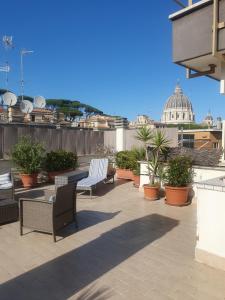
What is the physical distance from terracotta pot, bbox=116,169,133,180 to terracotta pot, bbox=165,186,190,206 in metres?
3.54

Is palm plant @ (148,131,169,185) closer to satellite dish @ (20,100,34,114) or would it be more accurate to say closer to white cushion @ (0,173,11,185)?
white cushion @ (0,173,11,185)

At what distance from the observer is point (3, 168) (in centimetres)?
966

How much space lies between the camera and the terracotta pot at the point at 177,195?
21.8 ft

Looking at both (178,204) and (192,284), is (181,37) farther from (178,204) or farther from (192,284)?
(178,204)

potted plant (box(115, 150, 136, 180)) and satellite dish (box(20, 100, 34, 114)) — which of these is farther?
satellite dish (box(20, 100, 34, 114))

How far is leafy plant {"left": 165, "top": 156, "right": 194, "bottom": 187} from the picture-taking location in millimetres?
6781

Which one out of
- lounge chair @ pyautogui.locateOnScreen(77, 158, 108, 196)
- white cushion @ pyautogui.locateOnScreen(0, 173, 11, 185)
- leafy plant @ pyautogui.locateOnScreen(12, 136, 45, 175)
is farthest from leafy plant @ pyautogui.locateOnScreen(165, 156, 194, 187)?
leafy plant @ pyautogui.locateOnScreen(12, 136, 45, 175)

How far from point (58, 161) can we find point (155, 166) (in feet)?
12.9

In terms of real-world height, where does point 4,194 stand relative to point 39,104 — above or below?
below

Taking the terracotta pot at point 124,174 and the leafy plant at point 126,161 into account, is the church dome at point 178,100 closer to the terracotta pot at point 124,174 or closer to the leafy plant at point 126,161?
the leafy plant at point 126,161

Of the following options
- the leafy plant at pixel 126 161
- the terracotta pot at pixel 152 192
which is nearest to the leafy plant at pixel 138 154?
the leafy plant at pixel 126 161

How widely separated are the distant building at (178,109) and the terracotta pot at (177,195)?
399 feet

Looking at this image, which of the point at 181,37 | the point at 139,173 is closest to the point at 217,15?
the point at 181,37

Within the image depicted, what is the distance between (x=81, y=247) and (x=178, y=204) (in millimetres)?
3147
